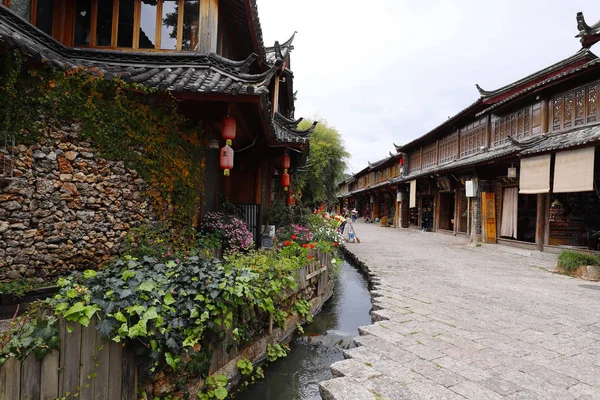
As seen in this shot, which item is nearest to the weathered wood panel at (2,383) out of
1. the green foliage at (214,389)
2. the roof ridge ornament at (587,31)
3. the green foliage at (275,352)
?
the green foliage at (214,389)

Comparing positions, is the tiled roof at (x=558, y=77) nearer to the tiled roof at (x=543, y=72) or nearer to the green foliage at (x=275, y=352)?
the tiled roof at (x=543, y=72)

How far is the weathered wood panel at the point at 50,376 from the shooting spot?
2332mm

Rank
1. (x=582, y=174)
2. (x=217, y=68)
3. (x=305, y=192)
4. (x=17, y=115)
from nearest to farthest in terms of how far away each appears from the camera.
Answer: (x=17, y=115), (x=217, y=68), (x=582, y=174), (x=305, y=192)

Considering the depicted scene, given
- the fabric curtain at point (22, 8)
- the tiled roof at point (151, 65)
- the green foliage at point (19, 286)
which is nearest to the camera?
the green foliage at point (19, 286)

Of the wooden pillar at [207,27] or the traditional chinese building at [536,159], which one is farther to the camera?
the traditional chinese building at [536,159]

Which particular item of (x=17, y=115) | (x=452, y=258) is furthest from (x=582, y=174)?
(x=17, y=115)

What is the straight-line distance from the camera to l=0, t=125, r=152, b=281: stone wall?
13.8 feet

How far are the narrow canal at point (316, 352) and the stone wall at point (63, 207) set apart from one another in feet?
9.20

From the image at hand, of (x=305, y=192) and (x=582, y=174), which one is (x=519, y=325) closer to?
(x=582, y=174)

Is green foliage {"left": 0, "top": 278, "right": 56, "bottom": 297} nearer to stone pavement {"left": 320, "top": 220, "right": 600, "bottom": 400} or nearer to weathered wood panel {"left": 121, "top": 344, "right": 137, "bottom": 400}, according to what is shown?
weathered wood panel {"left": 121, "top": 344, "right": 137, "bottom": 400}

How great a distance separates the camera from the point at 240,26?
802cm

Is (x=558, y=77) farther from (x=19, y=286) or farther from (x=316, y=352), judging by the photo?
(x=19, y=286)

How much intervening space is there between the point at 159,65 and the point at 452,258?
1031 centimetres

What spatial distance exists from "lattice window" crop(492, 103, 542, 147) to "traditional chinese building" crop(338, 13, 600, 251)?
0.12 feet
